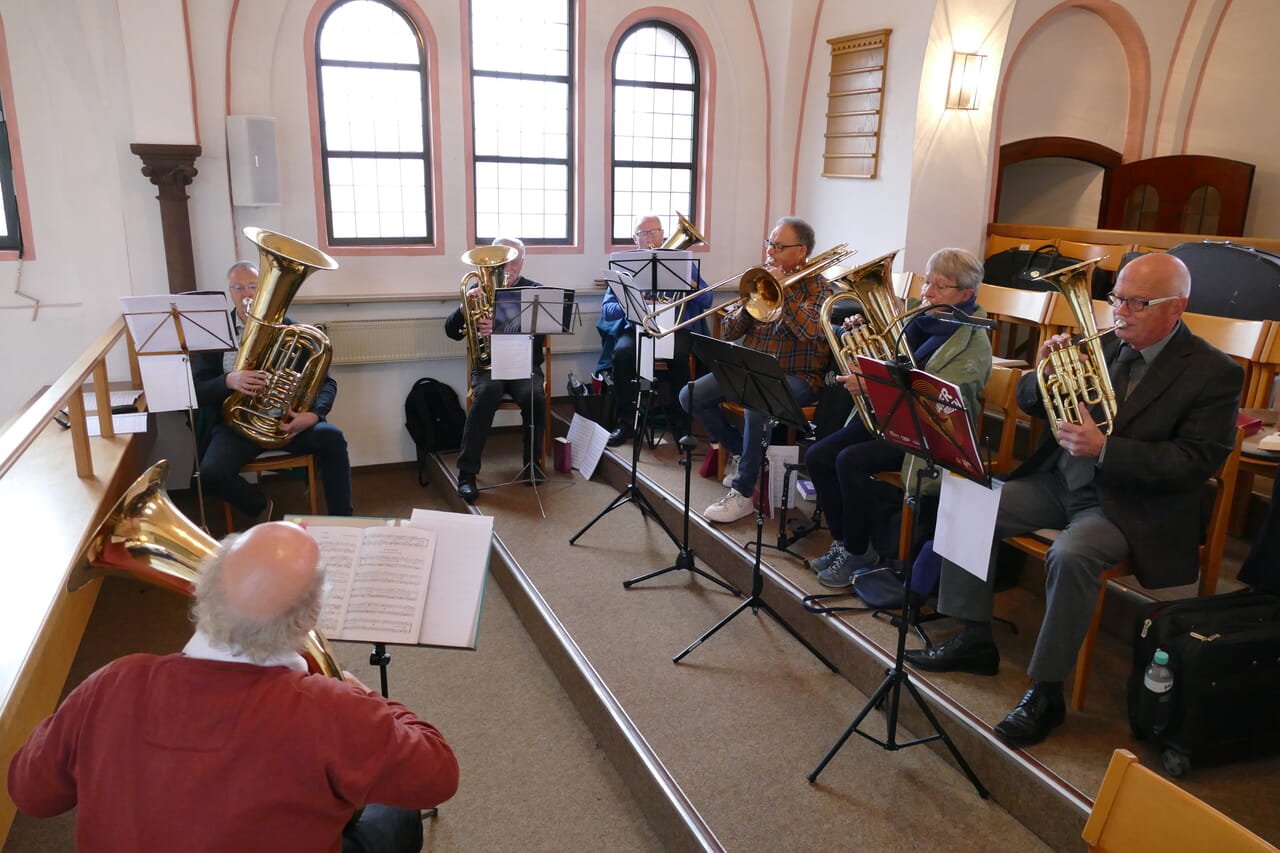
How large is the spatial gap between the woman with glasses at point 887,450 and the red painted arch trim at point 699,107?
292 cm

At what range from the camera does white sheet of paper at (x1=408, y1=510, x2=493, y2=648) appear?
87.5 inches

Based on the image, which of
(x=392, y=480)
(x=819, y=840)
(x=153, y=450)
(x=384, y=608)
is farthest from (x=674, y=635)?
(x=153, y=450)

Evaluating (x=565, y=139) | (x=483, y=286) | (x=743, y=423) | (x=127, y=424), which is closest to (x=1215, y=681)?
(x=743, y=423)

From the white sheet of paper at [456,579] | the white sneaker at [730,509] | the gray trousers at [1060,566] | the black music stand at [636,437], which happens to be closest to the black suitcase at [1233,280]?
the gray trousers at [1060,566]

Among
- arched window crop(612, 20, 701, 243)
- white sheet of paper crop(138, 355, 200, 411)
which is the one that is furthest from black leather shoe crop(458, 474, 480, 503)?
arched window crop(612, 20, 701, 243)

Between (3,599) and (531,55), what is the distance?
446 cm

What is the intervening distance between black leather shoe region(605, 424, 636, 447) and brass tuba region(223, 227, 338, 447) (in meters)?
1.77

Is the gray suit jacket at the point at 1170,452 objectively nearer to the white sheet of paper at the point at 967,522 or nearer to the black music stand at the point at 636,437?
the white sheet of paper at the point at 967,522

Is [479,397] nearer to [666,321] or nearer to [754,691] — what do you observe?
[666,321]

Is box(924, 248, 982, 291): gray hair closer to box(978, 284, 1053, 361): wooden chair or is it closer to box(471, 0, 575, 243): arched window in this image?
box(978, 284, 1053, 361): wooden chair

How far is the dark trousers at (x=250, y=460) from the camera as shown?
429 centimetres

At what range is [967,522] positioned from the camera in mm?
2611

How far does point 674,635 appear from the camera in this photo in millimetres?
3596

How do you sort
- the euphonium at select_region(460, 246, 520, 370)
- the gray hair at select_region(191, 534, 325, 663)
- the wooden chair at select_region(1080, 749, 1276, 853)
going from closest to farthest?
the wooden chair at select_region(1080, 749, 1276, 853)
the gray hair at select_region(191, 534, 325, 663)
the euphonium at select_region(460, 246, 520, 370)
